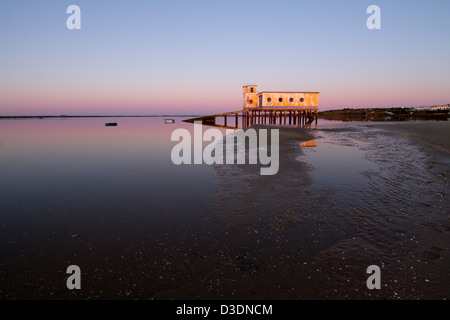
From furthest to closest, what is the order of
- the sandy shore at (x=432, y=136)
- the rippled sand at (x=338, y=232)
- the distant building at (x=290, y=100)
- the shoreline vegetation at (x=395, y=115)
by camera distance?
the shoreline vegetation at (x=395, y=115) < the distant building at (x=290, y=100) < the sandy shore at (x=432, y=136) < the rippled sand at (x=338, y=232)

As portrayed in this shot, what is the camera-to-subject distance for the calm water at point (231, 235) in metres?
3.70

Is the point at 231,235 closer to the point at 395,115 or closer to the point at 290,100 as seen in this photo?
the point at 290,100

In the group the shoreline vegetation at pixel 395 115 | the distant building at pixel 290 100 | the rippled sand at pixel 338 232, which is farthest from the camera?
the shoreline vegetation at pixel 395 115

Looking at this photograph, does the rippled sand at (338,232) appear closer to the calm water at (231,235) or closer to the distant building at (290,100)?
the calm water at (231,235)

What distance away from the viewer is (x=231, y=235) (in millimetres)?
5258

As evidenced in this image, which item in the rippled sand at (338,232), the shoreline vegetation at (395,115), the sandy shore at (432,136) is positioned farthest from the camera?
the shoreline vegetation at (395,115)

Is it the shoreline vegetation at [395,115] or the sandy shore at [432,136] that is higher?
the shoreline vegetation at [395,115]

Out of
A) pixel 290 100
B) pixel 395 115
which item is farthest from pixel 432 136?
pixel 395 115

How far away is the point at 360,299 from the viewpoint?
3377mm

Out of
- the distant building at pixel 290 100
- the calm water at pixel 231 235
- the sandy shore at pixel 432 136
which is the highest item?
the distant building at pixel 290 100

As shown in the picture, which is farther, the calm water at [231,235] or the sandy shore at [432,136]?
the sandy shore at [432,136]

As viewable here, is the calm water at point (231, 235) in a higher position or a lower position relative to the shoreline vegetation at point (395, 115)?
lower

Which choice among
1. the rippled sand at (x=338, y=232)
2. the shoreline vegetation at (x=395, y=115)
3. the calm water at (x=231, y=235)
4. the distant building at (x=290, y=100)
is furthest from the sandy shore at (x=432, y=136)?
the shoreline vegetation at (x=395, y=115)
